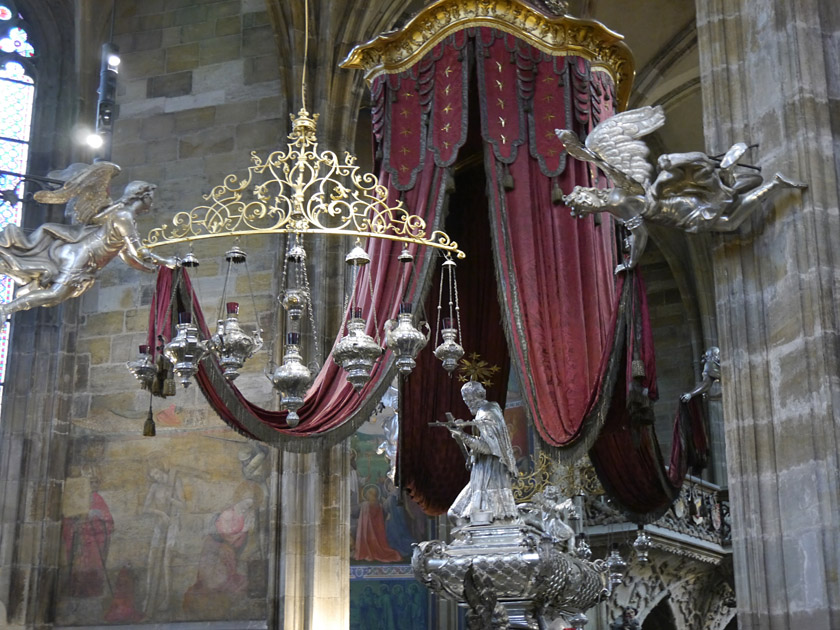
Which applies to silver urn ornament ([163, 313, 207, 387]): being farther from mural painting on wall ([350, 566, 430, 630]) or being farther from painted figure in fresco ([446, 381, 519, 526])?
mural painting on wall ([350, 566, 430, 630])

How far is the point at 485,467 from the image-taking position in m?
7.29

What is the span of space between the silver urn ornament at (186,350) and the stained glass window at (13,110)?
5.53 meters

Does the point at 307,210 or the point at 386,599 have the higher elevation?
the point at 307,210

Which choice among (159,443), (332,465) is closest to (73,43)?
(159,443)

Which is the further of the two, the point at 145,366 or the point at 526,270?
the point at 526,270

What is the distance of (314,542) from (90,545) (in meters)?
1.98

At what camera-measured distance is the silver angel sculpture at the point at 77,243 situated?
27.3 ft

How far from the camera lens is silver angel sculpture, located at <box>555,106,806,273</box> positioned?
18.0 ft

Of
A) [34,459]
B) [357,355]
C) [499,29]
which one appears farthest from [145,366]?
[34,459]

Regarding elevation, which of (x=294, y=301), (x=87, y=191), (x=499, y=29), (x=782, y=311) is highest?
(x=499, y=29)

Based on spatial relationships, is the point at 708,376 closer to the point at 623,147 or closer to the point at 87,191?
the point at 623,147

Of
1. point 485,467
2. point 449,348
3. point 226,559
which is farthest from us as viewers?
point 226,559

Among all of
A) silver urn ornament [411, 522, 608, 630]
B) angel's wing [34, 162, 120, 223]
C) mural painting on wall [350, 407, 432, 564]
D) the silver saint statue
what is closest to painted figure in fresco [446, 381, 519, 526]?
silver urn ornament [411, 522, 608, 630]

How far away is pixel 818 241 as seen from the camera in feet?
17.4
